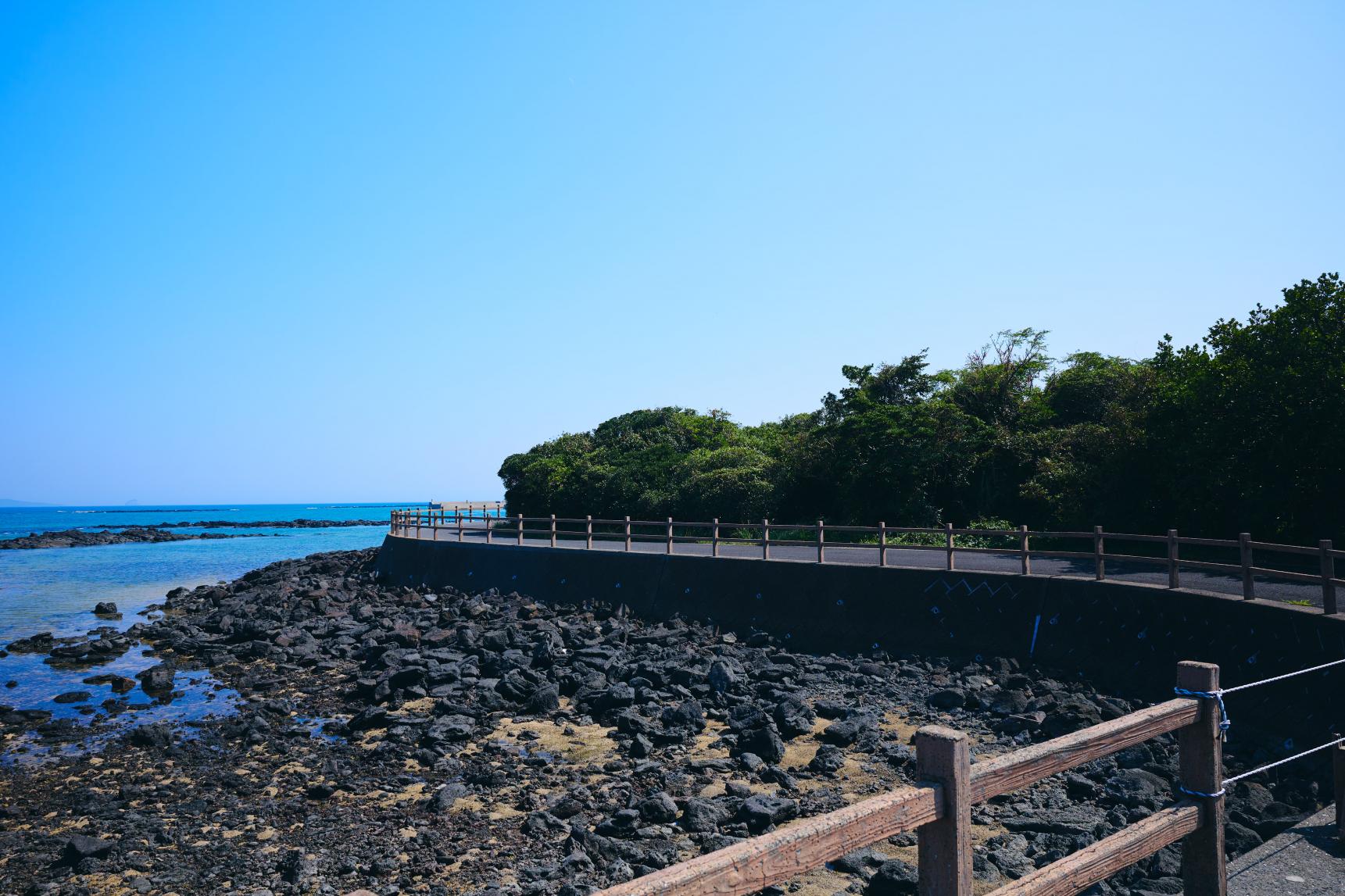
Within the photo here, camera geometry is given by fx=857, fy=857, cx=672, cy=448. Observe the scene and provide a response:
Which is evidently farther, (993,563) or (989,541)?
(989,541)

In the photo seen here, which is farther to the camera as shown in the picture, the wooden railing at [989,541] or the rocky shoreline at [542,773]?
the wooden railing at [989,541]

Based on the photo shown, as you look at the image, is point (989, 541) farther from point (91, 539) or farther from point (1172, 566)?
point (91, 539)

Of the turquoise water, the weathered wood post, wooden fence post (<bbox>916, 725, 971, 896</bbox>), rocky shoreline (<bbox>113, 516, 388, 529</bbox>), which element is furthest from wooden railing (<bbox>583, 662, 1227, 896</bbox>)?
rocky shoreline (<bbox>113, 516, 388, 529</bbox>)

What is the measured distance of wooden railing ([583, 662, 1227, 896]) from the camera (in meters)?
2.63

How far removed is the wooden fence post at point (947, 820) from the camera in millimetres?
3074

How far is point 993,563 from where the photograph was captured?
1867 cm

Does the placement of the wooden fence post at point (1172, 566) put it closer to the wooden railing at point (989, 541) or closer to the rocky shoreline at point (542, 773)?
the wooden railing at point (989, 541)

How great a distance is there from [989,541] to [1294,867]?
1992 cm

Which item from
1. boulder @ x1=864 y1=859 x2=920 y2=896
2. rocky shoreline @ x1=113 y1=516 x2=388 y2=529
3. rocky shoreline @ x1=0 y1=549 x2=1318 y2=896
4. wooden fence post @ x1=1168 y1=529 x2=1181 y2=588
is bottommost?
rocky shoreline @ x1=113 y1=516 x2=388 y2=529

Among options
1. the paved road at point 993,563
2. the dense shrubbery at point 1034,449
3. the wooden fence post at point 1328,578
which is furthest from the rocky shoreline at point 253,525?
the wooden fence post at point 1328,578

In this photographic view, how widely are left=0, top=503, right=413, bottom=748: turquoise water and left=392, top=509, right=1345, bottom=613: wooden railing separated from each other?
10.1 m

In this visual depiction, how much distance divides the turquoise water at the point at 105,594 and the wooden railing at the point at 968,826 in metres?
14.6

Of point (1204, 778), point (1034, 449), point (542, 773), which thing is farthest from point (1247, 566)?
point (1034, 449)

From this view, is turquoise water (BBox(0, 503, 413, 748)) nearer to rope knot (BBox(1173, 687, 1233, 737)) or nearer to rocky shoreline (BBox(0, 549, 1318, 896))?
rocky shoreline (BBox(0, 549, 1318, 896))
